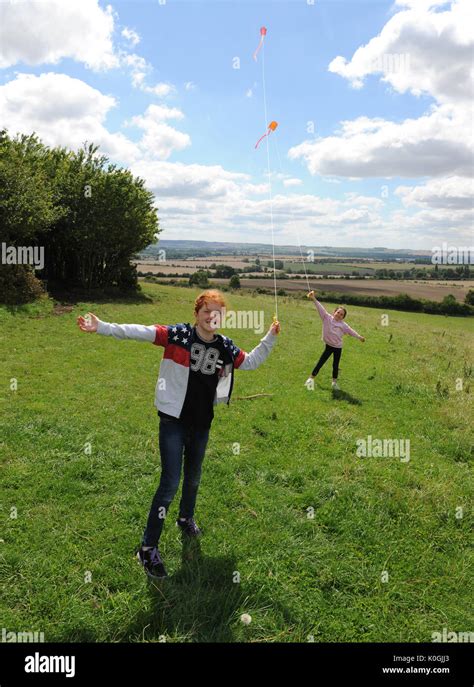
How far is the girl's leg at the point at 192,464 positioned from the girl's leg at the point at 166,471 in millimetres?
188

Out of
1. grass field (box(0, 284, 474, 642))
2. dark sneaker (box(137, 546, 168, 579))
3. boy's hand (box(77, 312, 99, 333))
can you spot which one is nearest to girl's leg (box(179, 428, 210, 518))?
grass field (box(0, 284, 474, 642))

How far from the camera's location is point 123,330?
426 centimetres

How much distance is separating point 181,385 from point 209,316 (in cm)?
84

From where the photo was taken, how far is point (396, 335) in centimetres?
2467

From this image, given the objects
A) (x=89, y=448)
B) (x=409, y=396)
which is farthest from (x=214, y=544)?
(x=409, y=396)

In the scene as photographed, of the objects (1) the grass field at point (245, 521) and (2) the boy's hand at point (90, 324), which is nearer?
(1) the grass field at point (245, 521)

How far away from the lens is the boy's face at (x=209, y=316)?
14.5ft

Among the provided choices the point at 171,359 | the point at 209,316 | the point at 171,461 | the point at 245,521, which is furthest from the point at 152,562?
the point at 209,316

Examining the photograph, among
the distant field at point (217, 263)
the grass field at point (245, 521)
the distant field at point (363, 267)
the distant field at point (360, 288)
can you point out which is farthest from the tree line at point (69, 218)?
the distant field at point (363, 267)

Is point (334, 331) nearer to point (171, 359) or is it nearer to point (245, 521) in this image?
point (245, 521)

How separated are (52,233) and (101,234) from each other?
11.4 feet

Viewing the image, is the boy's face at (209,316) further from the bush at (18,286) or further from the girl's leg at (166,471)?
the bush at (18,286)

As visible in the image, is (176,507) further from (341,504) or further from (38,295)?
(38,295)

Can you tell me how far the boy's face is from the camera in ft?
14.5
